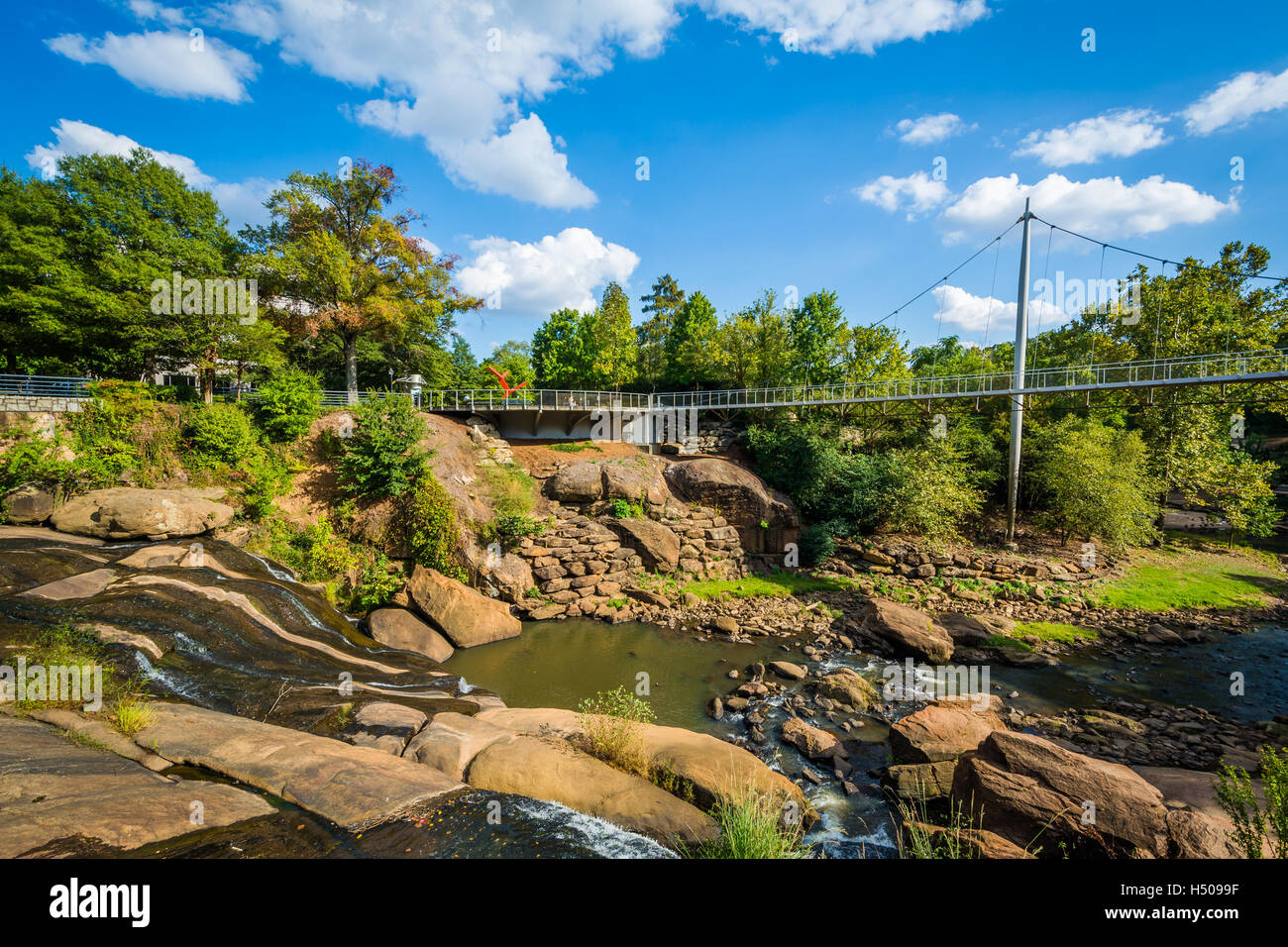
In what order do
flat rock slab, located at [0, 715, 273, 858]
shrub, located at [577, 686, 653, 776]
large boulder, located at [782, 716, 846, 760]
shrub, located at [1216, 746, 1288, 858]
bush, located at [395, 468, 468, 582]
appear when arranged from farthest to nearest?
bush, located at [395, 468, 468, 582]
large boulder, located at [782, 716, 846, 760]
shrub, located at [577, 686, 653, 776]
flat rock slab, located at [0, 715, 273, 858]
shrub, located at [1216, 746, 1288, 858]

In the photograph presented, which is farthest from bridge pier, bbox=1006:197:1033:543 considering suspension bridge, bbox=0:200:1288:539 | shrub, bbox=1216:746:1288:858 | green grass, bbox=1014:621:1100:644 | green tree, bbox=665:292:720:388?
shrub, bbox=1216:746:1288:858

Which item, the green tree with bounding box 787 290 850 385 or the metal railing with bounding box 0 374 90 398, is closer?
the metal railing with bounding box 0 374 90 398

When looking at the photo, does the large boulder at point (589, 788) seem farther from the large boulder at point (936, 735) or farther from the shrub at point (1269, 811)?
the shrub at point (1269, 811)

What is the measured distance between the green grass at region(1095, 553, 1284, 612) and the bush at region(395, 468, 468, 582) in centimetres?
2232

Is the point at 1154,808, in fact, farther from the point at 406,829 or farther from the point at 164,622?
the point at 164,622

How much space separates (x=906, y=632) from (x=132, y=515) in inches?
799

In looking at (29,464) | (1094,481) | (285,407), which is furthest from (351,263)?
(1094,481)

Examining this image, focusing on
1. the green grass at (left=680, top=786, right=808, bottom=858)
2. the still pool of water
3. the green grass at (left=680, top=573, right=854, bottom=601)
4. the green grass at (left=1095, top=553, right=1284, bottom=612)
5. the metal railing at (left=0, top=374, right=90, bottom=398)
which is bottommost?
the still pool of water

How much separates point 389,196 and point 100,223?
32.9ft

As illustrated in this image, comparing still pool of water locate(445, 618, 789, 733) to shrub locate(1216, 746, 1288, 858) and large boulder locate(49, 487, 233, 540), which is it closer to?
shrub locate(1216, 746, 1288, 858)

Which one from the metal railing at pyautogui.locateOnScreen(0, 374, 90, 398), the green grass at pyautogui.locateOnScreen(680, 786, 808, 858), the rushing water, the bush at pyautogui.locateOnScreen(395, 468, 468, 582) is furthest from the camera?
the bush at pyautogui.locateOnScreen(395, 468, 468, 582)

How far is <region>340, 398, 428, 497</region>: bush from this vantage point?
16406 millimetres
